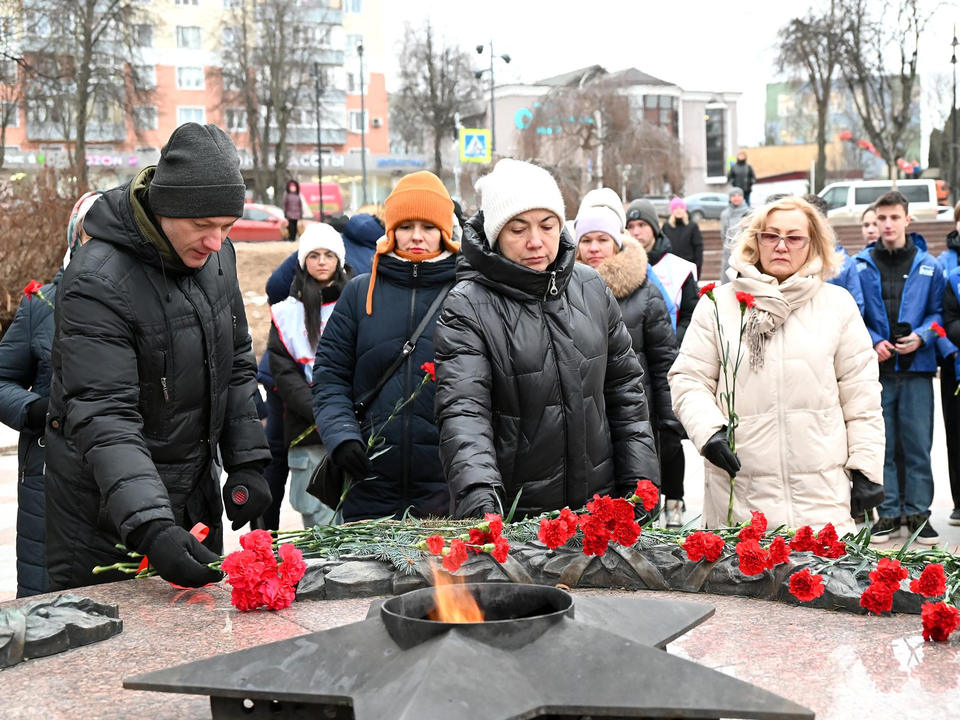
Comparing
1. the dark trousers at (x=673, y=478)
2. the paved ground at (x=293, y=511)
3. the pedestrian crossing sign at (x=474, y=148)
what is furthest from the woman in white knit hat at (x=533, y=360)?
the pedestrian crossing sign at (x=474, y=148)

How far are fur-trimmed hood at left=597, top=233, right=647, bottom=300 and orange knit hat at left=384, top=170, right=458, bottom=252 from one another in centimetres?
145

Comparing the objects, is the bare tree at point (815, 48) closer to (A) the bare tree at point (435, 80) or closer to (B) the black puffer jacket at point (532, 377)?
(A) the bare tree at point (435, 80)

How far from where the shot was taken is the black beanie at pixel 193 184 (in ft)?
10.1

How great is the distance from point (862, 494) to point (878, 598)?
1.48 meters

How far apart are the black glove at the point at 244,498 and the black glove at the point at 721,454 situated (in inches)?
57.9

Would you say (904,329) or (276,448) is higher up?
(904,329)

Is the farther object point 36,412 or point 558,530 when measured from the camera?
point 36,412

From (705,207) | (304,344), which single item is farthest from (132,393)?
(705,207)

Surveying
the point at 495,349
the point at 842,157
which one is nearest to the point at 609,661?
the point at 495,349

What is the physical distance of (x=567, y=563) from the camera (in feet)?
9.82

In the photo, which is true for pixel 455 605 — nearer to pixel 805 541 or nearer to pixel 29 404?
pixel 805 541

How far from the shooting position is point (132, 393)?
3.04m

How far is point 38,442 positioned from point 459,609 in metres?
2.87

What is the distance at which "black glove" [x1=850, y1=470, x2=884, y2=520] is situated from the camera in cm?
403
